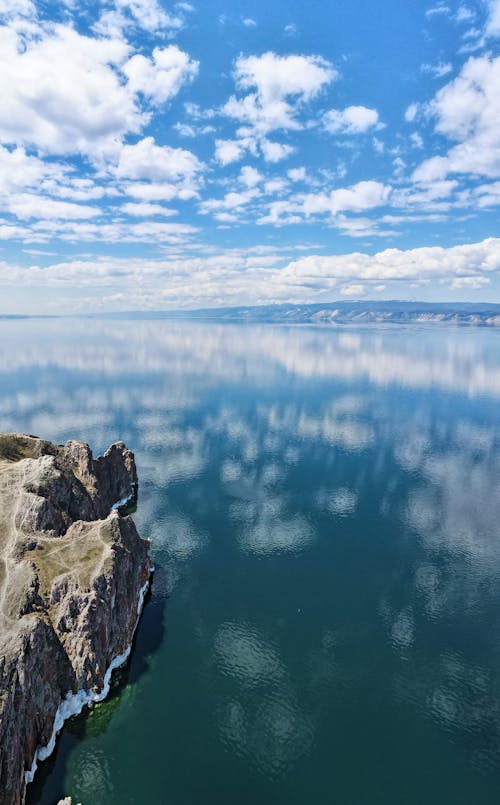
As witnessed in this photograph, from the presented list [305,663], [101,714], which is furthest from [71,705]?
[305,663]

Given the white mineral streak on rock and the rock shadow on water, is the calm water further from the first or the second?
the white mineral streak on rock

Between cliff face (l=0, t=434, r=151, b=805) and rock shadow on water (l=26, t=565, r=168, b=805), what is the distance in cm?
174

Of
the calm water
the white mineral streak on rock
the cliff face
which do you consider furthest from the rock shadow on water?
the cliff face

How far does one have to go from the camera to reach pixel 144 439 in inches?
7810

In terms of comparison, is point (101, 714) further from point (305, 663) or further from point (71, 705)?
point (305, 663)

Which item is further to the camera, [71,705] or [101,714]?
[71,705]

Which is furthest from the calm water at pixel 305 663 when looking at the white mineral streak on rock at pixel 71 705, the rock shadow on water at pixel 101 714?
the white mineral streak on rock at pixel 71 705

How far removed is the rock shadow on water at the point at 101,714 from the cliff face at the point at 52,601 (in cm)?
174

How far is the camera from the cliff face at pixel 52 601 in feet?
187

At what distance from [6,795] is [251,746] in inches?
1217

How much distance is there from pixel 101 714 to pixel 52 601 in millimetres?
18688

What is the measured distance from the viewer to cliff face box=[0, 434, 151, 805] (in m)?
56.9

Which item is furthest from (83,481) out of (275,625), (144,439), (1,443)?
(144,439)

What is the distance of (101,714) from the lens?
64.5m
